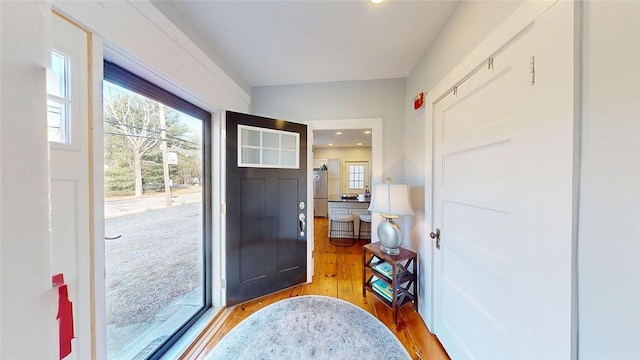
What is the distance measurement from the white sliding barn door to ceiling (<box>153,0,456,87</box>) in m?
0.64

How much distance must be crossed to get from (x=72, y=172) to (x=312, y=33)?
1.69 metres

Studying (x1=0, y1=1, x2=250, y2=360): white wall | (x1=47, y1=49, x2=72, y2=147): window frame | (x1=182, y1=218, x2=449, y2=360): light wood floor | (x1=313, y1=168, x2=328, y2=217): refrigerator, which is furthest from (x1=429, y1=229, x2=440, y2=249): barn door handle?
(x1=313, y1=168, x2=328, y2=217): refrigerator

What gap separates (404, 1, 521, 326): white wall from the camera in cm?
115

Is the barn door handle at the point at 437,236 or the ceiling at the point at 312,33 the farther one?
the barn door handle at the point at 437,236

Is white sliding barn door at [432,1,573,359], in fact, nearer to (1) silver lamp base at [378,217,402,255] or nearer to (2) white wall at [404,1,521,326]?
(2) white wall at [404,1,521,326]

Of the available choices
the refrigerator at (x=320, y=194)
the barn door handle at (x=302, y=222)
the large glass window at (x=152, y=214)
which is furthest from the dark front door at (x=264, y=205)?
the refrigerator at (x=320, y=194)

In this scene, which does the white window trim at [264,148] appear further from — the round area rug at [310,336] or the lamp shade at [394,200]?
the round area rug at [310,336]

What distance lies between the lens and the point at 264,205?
218 centimetres

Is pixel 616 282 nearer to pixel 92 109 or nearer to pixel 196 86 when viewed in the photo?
pixel 92 109

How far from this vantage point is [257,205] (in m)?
2.14

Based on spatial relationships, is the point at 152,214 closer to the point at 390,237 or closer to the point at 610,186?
the point at 390,237

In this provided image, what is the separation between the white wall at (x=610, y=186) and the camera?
59 centimetres

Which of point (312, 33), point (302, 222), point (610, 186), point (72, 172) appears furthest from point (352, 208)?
point (72, 172)

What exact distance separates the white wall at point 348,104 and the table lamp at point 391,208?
1.77 feet
